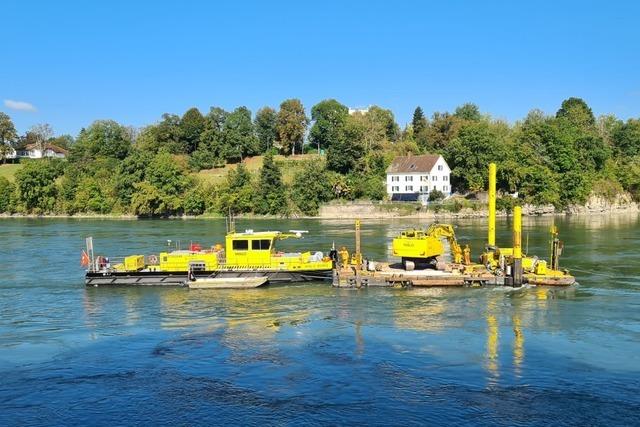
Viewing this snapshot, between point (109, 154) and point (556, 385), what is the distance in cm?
14924

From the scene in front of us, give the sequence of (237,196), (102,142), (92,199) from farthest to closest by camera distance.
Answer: (102,142) < (92,199) < (237,196)

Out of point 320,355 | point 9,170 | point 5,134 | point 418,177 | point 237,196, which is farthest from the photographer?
point 5,134

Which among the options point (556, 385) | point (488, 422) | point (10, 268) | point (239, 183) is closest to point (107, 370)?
→ point (488, 422)

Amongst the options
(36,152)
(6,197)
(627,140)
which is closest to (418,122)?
(627,140)

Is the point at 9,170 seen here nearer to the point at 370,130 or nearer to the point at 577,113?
the point at 370,130

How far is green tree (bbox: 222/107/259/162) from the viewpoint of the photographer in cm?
14912

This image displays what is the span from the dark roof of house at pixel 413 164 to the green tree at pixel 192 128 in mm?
55352

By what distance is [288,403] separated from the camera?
19109mm

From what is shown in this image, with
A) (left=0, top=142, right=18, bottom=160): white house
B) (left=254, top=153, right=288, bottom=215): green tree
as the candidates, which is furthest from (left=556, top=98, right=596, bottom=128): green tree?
(left=0, top=142, right=18, bottom=160): white house

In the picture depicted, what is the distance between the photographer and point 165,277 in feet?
132

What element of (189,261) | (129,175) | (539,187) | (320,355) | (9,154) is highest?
(9,154)

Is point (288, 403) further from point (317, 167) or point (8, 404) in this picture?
point (317, 167)

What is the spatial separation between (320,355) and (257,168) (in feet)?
396

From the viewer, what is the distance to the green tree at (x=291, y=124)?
→ 152250 mm
